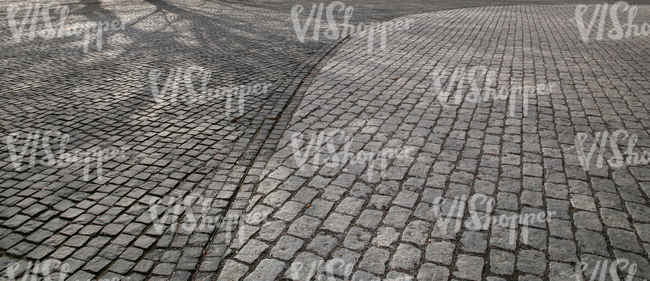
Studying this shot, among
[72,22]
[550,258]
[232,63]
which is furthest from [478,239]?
[72,22]

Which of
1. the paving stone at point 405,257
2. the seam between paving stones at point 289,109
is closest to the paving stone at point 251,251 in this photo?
the seam between paving stones at point 289,109

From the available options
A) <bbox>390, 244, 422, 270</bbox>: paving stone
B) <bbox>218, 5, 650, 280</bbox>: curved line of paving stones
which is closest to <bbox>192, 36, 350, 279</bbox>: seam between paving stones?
<bbox>218, 5, 650, 280</bbox>: curved line of paving stones

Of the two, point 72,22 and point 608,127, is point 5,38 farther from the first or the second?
point 608,127

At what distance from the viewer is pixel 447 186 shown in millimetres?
4336

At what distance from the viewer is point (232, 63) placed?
9.21 m

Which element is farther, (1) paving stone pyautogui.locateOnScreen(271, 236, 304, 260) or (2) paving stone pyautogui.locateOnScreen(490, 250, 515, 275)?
(1) paving stone pyautogui.locateOnScreen(271, 236, 304, 260)

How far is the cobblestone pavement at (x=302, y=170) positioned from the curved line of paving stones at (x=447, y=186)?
2cm

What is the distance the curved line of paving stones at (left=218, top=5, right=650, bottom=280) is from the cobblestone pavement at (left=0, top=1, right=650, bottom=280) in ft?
0.07

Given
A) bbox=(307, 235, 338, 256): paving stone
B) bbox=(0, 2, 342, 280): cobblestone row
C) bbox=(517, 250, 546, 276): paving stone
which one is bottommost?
bbox=(517, 250, 546, 276): paving stone

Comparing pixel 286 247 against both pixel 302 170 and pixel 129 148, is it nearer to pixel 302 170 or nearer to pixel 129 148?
pixel 302 170

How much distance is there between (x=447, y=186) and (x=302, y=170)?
1.54 m

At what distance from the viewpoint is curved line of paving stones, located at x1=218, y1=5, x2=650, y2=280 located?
3383mm

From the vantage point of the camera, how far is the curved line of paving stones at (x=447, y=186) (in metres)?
3.38

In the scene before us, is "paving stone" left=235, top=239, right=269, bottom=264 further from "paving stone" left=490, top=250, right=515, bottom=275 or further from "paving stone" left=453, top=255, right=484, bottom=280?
"paving stone" left=490, top=250, right=515, bottom=275
